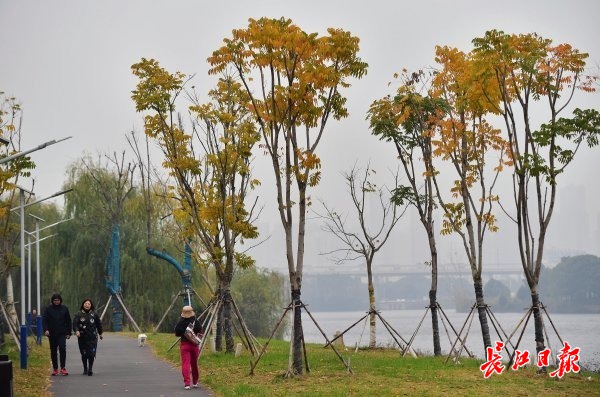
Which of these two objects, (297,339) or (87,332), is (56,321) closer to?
(87,332)

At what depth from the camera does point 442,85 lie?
2298 centimetres

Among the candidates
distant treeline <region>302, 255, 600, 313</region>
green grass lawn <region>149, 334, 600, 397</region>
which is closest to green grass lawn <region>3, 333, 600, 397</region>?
green grass lawn <region>149, 334, 600, 397</region>

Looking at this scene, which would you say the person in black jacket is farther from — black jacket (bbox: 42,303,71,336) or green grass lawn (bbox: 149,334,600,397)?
green grass lawn (bbox: 149,334,600,397)

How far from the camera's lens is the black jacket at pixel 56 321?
59.3 feet

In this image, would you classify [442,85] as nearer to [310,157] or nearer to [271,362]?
[310,157]

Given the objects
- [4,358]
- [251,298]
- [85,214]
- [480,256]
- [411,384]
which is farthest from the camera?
[251,298]

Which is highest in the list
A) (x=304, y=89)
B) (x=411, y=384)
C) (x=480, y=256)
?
(x=304, y=89)

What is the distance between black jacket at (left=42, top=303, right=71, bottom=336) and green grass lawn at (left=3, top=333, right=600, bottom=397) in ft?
2.95

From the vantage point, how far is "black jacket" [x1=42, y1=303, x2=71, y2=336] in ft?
59.3

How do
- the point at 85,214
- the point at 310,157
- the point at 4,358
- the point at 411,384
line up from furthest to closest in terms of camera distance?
the point at 85,214
the point at 310,157
the point at 411,384
the point at 4,358

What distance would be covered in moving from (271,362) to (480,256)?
5.82m

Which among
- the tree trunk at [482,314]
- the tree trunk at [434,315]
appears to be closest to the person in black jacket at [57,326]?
the tree trunk at [482,314]

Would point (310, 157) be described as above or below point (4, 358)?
above

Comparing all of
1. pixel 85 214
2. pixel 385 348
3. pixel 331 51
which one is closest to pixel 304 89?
pixel 331 51
